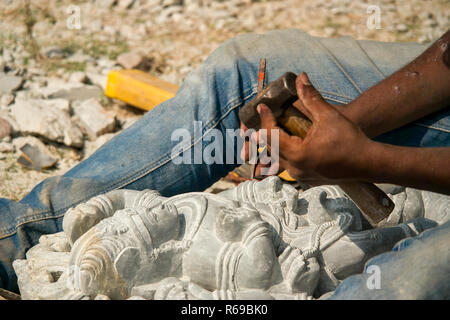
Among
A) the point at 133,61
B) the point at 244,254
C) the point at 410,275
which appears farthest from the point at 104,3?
the point at 410,275

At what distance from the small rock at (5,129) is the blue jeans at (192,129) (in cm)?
182

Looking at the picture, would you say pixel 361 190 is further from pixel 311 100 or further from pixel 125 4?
pixel 125 4

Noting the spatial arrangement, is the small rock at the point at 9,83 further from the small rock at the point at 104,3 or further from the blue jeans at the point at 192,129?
the blue jeans at the point at 192,129

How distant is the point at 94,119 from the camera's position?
3.95 metres

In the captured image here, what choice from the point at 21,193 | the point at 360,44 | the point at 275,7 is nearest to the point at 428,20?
the point at 275,7

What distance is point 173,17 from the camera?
589cm

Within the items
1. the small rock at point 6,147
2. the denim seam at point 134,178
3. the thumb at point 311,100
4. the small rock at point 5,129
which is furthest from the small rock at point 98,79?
the thumb at point 311,100

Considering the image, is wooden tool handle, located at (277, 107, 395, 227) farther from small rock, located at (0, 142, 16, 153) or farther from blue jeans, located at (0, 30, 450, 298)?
small rock, located at (0, 142, 16, 153)

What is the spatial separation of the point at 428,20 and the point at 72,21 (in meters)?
4.55

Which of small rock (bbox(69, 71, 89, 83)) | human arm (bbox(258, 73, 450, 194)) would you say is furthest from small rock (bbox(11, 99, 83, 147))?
human arm (bbox(258, 73, 450, 194))

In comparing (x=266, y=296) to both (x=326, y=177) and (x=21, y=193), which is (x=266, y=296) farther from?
(x=21, y=193)

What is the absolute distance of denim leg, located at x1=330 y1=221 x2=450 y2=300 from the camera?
1.44 metres

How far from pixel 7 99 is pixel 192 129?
263cm

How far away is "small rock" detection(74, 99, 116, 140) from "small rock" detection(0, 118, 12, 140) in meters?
0.60
